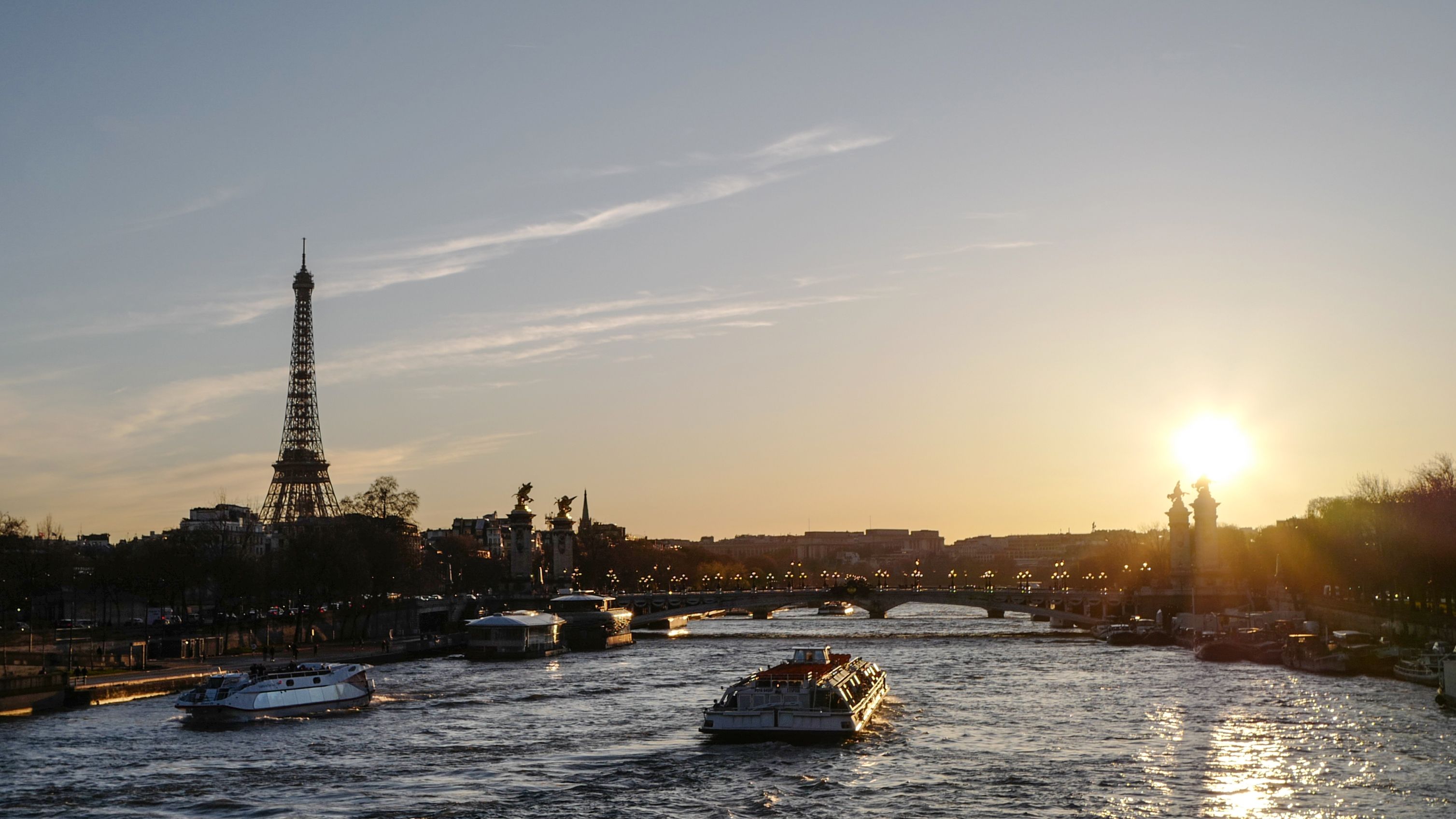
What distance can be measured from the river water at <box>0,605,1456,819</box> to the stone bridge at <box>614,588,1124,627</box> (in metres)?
58.8

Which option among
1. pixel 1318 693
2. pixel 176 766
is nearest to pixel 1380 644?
pixel 1318 693

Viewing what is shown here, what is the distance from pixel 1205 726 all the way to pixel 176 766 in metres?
33.9

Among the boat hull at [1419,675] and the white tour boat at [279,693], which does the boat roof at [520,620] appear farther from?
the boat hull at [1419,675]

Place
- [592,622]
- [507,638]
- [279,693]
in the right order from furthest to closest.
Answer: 1. [592,622]
2. [507,638]
3. [279,693]

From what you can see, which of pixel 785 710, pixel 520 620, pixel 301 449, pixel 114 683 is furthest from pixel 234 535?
pixel 785 710

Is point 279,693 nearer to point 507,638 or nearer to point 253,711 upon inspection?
point 253,711

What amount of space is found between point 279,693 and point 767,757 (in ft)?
72.5

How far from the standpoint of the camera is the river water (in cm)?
3953

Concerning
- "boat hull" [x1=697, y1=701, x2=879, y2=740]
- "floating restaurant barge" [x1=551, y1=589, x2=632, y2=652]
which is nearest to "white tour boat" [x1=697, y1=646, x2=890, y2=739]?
"boat hull" [x1=697, y1=701, x2=879, y2=740]

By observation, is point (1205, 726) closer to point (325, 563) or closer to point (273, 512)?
point (325, 563)

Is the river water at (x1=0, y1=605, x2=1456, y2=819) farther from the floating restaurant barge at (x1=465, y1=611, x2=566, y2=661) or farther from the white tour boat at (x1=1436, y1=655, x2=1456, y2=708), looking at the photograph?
the floating restaurant barge at (x1=465, y1=611, x2=566, y2=661)

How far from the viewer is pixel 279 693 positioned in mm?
60562

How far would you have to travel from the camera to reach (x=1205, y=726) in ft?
178

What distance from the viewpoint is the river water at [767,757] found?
3953cm
